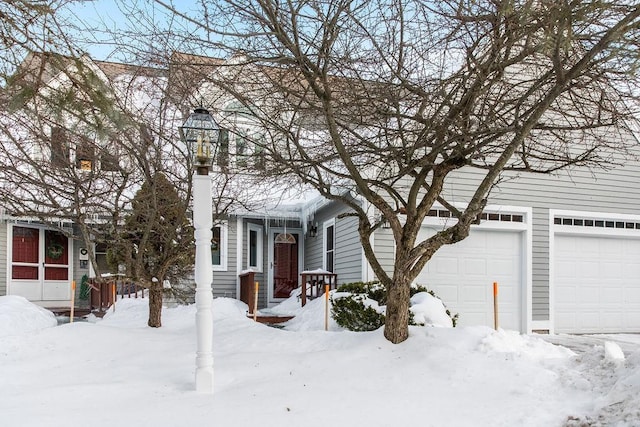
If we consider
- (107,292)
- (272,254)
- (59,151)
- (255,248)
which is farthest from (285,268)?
(59,151)

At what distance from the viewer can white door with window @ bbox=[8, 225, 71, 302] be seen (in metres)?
12.1

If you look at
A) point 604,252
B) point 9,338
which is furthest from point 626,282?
point 9,338

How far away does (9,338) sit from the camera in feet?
21.2

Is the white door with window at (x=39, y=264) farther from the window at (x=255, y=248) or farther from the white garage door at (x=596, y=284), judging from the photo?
the white garage door at (x=596, y=284)

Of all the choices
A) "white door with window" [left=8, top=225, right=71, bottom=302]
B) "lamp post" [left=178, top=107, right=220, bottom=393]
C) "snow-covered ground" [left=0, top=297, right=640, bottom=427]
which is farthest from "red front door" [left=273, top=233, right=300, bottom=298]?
"lamp post" [left=178, top=107, right=220, bottom=393]

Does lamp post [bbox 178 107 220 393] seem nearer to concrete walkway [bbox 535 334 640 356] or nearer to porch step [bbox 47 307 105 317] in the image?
concrete walkway [bbox 535 334 640 356]

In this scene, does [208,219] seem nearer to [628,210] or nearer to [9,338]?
[9,338]

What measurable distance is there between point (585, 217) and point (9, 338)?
10349mm

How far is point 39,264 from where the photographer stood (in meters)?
12.4

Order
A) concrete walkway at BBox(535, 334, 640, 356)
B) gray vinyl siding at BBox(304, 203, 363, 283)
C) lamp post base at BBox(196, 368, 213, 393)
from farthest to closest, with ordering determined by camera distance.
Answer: gray vinyl siding at BBox(304, 203, 363, 283), concrete walkway at BBox(535, 334, 640, 356), lamp post base at BBox(196, 368, 213, 393)

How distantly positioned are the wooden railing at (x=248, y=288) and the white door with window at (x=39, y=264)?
460 cm

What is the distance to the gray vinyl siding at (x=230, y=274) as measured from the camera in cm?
1171

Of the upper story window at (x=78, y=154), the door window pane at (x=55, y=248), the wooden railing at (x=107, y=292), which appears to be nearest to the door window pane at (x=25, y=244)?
the door window pane at (x=55, y=248)

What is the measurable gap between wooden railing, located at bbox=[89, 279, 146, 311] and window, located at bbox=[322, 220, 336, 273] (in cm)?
A: 387
